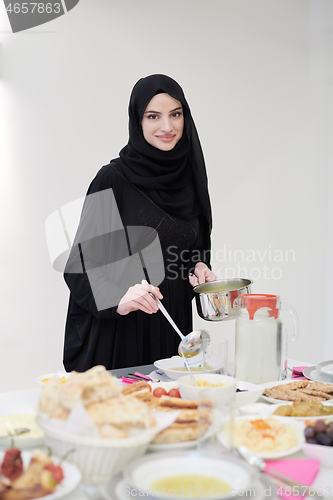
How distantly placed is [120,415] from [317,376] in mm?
723

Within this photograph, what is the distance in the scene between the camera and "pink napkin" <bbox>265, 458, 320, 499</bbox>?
2.11ft

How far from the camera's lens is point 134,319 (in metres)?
1.71

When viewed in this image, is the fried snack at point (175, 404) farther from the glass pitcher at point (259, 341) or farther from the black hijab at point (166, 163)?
the black hijab at point (166, 163)

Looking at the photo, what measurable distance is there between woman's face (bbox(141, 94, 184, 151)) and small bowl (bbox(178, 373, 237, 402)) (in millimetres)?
1029

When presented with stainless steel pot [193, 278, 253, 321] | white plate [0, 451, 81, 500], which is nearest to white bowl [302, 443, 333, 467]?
white plate [0, 451, 81, 500]

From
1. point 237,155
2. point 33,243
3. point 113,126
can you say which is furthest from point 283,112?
point 33,243

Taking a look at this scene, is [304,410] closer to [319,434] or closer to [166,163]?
[319,434]

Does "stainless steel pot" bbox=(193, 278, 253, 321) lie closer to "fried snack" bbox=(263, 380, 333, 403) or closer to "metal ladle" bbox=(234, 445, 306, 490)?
"fried snack" bbox=(263, 380, 333, 403)

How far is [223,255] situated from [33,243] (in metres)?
1.29

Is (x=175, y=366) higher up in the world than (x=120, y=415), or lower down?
lower down

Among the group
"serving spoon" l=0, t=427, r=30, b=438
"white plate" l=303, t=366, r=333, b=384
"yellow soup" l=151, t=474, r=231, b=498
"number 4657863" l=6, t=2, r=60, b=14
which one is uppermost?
"number 4657863" l=6, t=2, r=60, b=14

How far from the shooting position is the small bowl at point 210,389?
689mm

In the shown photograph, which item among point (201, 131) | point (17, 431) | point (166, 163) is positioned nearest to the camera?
point (17, 431)

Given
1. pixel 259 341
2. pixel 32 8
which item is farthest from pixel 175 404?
pixel 32 8
